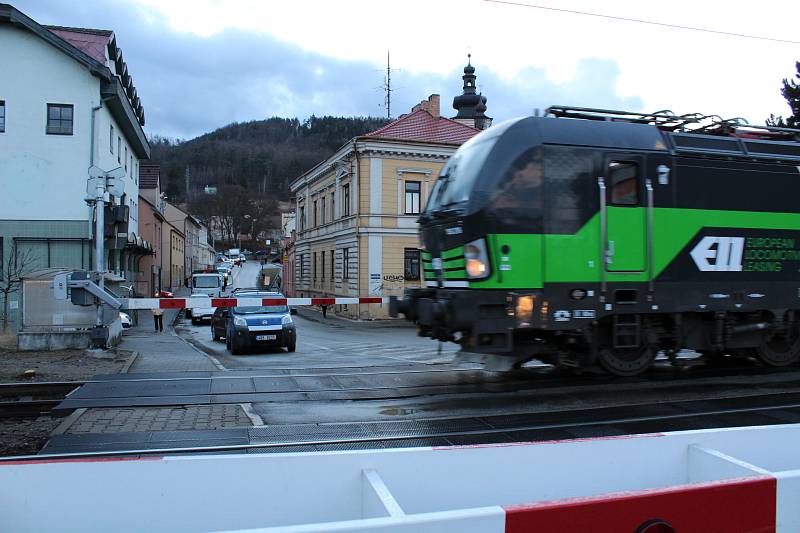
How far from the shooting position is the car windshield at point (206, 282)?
3631 centimetres

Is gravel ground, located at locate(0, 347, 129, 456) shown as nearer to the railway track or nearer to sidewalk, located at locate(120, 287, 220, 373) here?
sidewalk, located at locate(120, 287, 220, 373)

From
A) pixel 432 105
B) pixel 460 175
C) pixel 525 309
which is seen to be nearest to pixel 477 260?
pixel 525 309

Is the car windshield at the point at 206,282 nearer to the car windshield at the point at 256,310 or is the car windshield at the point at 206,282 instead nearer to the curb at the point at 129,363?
the car windshield at the point at 256,310

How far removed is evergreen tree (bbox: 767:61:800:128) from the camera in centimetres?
2253

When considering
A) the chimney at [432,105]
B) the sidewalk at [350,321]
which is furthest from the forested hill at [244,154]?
the sidewalk at [350,321]

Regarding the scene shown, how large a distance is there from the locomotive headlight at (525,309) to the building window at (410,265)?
81.8 feet

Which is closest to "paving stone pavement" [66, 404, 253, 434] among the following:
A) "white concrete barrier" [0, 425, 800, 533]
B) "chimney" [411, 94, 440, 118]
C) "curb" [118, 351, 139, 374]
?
"curb" [118, 351, 139, 374]

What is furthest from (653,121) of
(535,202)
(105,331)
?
(105,331)

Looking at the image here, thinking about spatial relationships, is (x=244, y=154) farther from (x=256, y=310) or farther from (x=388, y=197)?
(x=256, y=310)

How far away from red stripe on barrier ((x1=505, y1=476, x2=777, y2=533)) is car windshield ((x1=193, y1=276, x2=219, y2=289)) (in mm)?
35922

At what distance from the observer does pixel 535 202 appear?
8117mm

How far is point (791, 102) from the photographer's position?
22891 millimetres

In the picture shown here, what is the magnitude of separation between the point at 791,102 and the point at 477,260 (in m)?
21.3

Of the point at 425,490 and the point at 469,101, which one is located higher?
the point at 469,101
